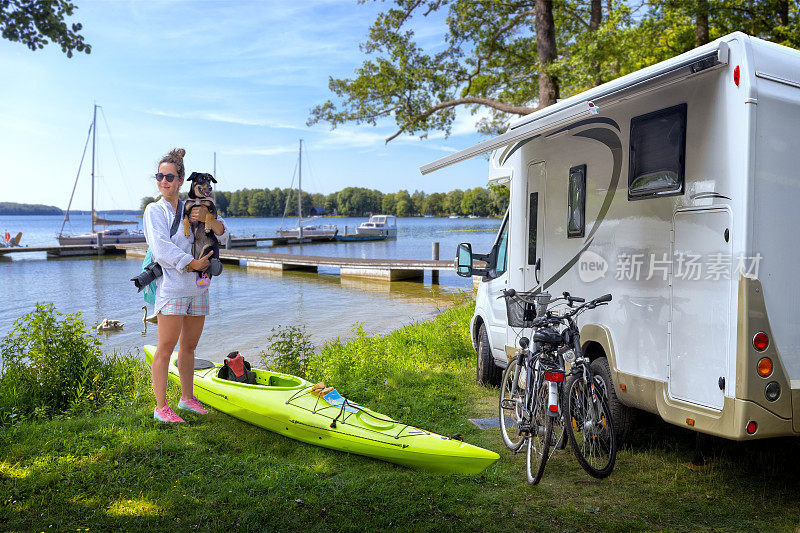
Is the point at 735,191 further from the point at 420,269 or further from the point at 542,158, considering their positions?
the point at 420,269

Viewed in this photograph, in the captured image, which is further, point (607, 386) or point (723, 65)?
point (607, 386)

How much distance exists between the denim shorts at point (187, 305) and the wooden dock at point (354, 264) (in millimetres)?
22553

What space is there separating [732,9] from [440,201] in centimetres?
11237

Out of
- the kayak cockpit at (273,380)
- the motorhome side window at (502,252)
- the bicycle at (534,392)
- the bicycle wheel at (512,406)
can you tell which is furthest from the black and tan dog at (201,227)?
the motorhome side window at (502,252)

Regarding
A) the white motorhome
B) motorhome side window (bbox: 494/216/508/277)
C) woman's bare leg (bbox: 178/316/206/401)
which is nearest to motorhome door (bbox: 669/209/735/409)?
the white motorhome

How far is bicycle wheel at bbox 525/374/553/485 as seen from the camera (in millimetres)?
4312

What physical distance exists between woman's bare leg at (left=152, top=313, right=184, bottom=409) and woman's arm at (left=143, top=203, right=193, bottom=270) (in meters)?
0.49

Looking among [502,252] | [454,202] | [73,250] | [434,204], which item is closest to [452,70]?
[502,252]

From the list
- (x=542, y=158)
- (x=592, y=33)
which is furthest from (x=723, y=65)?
(x=592, y=33)

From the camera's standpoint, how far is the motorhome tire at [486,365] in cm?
755

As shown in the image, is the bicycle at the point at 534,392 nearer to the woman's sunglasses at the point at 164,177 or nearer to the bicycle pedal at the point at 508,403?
the bicycle pedal at the point at 508,403

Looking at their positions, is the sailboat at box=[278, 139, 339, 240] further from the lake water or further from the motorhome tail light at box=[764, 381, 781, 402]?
the motorhome tail light at box=[764, 381, 781, 402]

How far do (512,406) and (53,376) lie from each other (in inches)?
192

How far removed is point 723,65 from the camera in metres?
3.90
